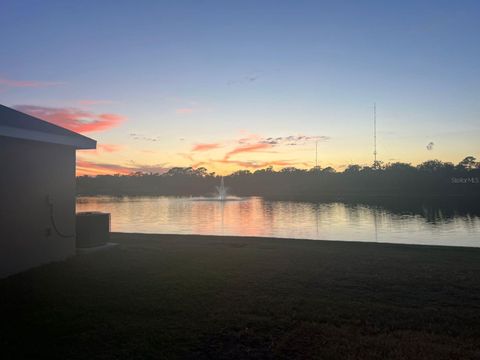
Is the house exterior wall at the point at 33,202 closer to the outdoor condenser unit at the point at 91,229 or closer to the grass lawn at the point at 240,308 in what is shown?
the grass lawn at the point at 240,308

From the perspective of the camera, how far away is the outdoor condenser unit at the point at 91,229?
12234 mm

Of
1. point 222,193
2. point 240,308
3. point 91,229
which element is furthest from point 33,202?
point 222,193

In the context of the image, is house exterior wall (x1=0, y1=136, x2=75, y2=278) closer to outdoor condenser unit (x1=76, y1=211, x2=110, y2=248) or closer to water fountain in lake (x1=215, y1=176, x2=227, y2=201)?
outdoor condenser unit (x1=76, y1=211, x2=110, y2=248)

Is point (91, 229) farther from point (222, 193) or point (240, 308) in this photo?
point (222, 193)

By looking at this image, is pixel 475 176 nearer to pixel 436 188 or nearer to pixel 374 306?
pixel 436 188

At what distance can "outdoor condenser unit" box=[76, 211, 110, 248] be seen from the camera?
1223cm

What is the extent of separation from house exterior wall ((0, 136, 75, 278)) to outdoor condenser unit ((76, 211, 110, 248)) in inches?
33.1

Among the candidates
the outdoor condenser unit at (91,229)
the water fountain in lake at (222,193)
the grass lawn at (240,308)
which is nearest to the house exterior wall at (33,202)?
the grass lawn at (240,308)

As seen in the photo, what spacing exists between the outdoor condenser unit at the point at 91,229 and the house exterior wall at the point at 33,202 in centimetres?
84

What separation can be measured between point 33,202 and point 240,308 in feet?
20.0

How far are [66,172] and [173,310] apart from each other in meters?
6.13

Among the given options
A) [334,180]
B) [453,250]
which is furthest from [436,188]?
[453,250]

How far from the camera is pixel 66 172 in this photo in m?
11.1

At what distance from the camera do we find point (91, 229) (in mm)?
12500
